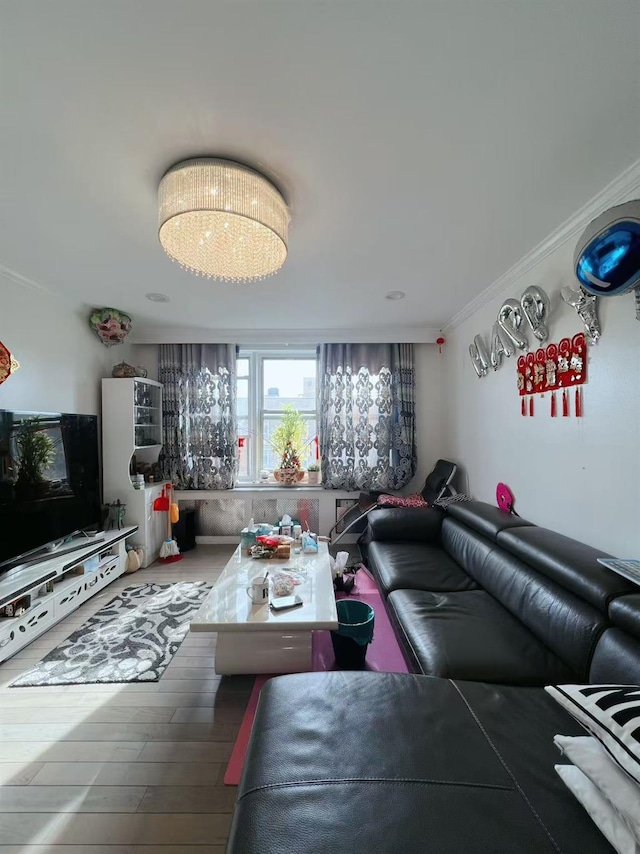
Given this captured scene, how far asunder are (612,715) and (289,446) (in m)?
3.33

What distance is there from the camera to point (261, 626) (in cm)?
161

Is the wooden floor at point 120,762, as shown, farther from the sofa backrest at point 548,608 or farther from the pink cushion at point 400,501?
the pink cushion at point 400,501

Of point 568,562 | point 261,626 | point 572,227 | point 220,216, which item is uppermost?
point 572,227

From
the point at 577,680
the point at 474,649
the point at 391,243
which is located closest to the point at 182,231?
the point at 391,243

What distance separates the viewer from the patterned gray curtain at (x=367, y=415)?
12.6ft

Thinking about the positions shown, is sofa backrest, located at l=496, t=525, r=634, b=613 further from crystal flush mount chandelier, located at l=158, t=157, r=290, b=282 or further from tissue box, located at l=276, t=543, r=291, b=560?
crystal flush mount chandelier, located at l=158, t=157, r=290, b=282

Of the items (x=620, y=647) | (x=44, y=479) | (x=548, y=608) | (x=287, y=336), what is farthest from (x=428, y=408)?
(x=44, y=479)

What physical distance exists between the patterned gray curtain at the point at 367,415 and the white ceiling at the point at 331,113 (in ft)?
6.00

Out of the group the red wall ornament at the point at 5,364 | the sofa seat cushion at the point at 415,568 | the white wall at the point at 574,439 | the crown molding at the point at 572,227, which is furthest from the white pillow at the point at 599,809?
the red wall ornament at the point at 5,364

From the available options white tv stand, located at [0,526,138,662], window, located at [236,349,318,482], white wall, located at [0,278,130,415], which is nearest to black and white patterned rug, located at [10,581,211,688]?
white tv stand, located at [0,526,138,662]

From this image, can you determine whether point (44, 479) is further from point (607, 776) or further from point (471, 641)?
point (607, 776)

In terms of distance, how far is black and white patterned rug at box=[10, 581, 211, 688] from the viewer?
1823 mm

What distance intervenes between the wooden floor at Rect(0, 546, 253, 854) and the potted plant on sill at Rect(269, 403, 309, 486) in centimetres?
208

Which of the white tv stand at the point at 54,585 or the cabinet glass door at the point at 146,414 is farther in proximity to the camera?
the cabinet glass door at the point at 146,414
